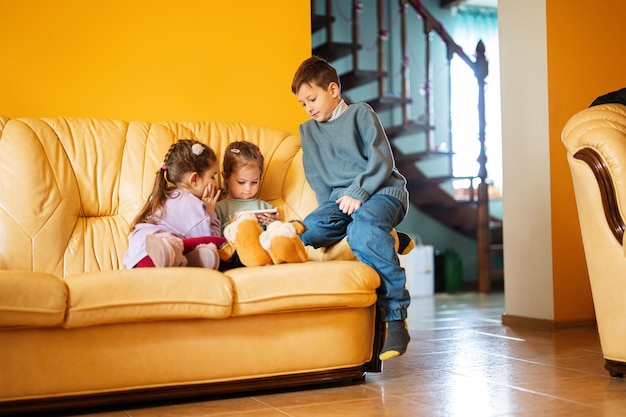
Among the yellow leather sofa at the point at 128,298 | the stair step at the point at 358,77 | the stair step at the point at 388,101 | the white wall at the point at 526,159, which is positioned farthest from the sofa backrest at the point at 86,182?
the stair step at the point at 388,101

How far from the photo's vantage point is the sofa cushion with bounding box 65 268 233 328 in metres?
1.97

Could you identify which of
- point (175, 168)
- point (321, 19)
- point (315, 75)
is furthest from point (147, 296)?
point (321, 19)

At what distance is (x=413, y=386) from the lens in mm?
2299

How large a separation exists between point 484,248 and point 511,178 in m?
2.14

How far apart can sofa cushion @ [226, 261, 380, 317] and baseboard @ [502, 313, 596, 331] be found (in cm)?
167

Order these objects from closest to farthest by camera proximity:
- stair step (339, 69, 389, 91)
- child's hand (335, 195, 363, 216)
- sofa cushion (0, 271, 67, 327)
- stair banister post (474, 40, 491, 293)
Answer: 1. sofa cushion (0, 271, 67, 327)
2. child's hand (335, 195, 363, 216)
3. stair step (339, 69, 389, 91)
4. stair banister post (474, 40, 491, 293)

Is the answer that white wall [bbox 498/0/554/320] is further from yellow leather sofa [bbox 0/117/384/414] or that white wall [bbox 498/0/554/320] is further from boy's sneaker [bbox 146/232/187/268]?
boy's sneaker [bbox 146/232/187/268]

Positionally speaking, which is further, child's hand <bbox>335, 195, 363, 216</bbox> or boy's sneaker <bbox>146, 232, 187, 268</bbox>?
child's hand <bbox>335, 195, 363, 216</bbox>

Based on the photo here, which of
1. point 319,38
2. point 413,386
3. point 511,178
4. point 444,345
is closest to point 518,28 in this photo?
point 511,178

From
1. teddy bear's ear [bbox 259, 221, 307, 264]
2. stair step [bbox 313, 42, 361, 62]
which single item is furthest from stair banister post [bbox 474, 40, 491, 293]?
teddy bear's ear [bbox 259, 221, 307, 264]

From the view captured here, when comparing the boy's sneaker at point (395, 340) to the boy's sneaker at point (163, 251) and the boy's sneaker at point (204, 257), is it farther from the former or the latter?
the boy's sneaker at point (163, 251)

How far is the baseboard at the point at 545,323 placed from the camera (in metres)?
3.62

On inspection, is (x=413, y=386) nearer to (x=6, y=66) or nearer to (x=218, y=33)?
(x=218, y=33)

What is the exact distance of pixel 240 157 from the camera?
A: 2.74m
